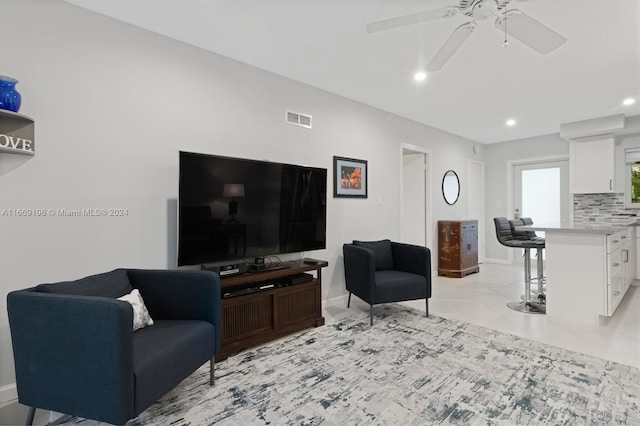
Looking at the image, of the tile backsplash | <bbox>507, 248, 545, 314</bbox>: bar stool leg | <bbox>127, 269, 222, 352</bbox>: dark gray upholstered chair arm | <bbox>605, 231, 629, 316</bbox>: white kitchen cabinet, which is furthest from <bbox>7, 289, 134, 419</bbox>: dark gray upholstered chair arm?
the tile backsplash

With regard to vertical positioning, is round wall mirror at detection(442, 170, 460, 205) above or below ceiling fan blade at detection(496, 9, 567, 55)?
below

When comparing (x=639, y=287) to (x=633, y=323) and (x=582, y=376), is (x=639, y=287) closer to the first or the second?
(x=633, y=323)

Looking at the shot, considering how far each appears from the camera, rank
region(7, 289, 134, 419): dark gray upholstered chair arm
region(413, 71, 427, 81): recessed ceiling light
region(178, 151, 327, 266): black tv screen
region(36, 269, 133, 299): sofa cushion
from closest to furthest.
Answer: region(7, 289, 134, 419): dark gray upholstered chair arm → region(36, 269, 133, 299): sofa cushion → region(178, 151, 327, 266): black tv screen → region(413, 71, 427, 81): recessed ceiling light

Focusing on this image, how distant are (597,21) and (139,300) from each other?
3757 mm

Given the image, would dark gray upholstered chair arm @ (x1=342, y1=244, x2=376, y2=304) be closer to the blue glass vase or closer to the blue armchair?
the blue armchair

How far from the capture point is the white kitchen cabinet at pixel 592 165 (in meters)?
4.68

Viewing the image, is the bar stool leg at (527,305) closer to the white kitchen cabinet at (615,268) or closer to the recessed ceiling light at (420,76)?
the white kitchen cabinet at (615,268)

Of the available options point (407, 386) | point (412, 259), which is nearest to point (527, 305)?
point (412, 259)

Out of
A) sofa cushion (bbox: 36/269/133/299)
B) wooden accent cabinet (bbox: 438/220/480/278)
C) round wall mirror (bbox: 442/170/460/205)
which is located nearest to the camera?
sofa cushion (bbox: 36/269/133/299)

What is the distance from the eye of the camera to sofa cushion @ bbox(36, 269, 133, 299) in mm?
1622

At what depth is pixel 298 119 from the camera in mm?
3418

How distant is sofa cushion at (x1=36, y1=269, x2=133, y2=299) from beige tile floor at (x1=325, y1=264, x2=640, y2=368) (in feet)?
6.52

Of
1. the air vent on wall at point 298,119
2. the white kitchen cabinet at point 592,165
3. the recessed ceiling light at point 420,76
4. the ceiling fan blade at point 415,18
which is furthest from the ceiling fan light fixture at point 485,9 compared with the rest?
the white kitchen cabinet at point 592,165

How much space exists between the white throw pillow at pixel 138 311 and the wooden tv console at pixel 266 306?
562 mm
